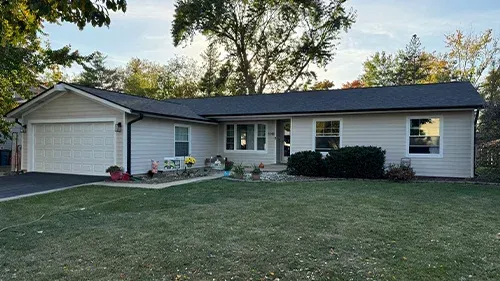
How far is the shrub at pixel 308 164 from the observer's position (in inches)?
478

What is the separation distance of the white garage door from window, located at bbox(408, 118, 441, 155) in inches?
422

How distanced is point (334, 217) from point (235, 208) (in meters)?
1.93

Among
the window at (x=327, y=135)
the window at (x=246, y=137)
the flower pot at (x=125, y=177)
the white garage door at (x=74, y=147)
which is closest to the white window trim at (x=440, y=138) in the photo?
the window at (x=327, y=135)

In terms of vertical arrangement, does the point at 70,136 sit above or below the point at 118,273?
above

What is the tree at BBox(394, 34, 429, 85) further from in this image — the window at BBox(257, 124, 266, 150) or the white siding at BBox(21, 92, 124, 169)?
the white siding at BBox(21, 92, 124, 169)

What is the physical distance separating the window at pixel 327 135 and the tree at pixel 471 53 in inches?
Answer: 860

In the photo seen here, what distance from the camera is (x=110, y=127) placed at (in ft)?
37.6

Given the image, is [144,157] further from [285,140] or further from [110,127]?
[285,140]

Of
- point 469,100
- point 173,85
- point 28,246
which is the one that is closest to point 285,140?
point 469,100

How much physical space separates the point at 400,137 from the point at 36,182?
1257 centimetres

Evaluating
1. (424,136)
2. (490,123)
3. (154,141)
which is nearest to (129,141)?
(154,141)

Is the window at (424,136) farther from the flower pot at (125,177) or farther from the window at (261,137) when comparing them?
the flower pot at (125,177)

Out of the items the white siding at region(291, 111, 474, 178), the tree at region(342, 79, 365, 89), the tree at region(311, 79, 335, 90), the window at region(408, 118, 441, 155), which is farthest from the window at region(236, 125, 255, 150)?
the tree at region(342, 79, 365, 89)

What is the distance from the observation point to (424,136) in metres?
12.0
